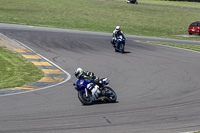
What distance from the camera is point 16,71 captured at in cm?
1867

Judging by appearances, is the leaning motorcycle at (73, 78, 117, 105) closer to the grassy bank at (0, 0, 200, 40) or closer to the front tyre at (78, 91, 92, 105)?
the front tyre at (78, 91, 92, 105)

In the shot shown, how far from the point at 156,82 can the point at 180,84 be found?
3.62 ft

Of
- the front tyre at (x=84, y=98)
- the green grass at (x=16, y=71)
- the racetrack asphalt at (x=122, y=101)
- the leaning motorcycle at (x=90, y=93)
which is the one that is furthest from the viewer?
the green grass at (x=16, y=71)

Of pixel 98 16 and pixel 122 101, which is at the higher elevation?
pixel 122 101

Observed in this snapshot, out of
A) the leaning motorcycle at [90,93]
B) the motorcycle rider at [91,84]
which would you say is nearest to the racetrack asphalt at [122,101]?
the leaning motorcycle at [90,93]

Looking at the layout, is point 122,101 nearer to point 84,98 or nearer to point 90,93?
point 90,93

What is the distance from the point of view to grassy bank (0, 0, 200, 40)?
46.0 meters

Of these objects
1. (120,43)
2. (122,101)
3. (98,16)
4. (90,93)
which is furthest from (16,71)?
(98,16)

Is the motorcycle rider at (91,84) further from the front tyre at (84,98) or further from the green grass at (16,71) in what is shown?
the green grass at (16,71)

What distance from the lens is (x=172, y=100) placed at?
43.4ft

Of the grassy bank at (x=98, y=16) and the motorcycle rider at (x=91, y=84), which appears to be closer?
the motorcycle rider at (x=91, y=84)

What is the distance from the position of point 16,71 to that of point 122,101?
773 centimetres

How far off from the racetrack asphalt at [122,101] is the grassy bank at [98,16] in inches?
797

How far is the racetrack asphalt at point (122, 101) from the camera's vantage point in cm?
1012
